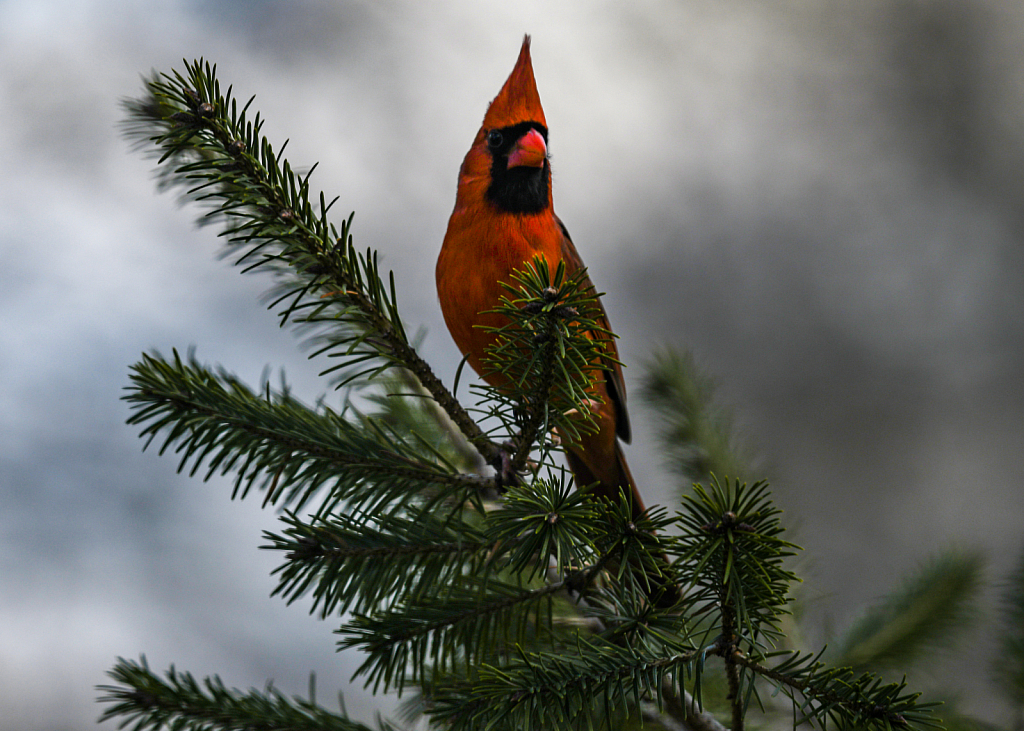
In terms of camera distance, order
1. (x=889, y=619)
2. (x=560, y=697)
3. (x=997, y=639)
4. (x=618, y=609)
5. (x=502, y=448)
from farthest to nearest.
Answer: (x=889, y=619)
(x=997, y=639)
(x=502, y=448)
(x=618, y=609)
(x=560, y=697)

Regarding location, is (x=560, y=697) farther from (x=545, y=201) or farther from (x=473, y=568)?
(x=545, y=201)

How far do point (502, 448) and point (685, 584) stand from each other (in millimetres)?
258

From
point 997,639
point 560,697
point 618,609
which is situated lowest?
point 560,697

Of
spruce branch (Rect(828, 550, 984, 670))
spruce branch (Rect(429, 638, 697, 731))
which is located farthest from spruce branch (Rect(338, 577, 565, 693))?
spruce branch (Rect(828, 550, 984, 670))

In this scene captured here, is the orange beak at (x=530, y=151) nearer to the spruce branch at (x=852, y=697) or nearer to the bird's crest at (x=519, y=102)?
the bird's crest at (x=519, y=102)

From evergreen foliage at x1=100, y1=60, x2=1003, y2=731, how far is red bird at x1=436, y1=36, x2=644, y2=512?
0.28 metres

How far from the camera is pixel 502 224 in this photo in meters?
1.09

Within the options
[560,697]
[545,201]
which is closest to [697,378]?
[545,201]

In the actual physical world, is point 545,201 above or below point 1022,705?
above

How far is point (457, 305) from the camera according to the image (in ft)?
3.36

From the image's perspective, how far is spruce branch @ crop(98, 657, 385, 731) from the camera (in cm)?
70

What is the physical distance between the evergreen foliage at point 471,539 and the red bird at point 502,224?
281mm

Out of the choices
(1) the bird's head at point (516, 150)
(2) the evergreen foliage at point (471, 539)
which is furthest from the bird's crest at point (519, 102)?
(2) the evergreen foliage at point (471, 539)

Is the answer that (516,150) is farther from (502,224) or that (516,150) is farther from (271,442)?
(271,442)
